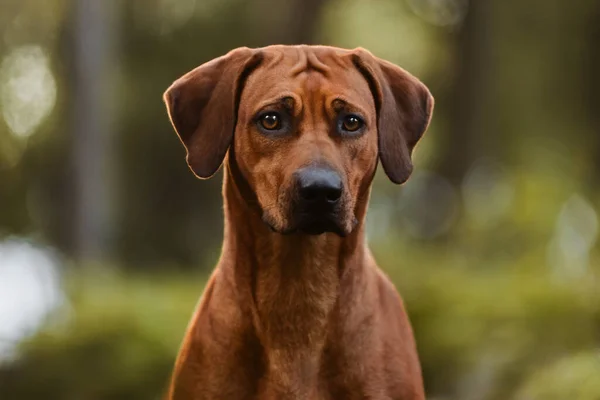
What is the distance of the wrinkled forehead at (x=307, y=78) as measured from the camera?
5086 millimetres

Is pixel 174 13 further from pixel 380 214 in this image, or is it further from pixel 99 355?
pixel 99 355

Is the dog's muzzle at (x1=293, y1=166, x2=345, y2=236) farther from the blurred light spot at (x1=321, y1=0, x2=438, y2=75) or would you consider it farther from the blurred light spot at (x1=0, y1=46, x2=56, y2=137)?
the blurred light spot at (x1=321, y1=0, x2=438, y2=75)

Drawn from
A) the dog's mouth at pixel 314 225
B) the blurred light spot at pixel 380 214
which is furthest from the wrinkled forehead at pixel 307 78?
Answer: the blurred light spot at pixel 380 214

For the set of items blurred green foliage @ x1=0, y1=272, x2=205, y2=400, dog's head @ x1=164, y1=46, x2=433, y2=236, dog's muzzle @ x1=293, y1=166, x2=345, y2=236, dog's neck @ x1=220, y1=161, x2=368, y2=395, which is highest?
dog's head @ x1=164, y1=46, x2=433, y2=236

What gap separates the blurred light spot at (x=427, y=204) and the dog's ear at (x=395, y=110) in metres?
15.1

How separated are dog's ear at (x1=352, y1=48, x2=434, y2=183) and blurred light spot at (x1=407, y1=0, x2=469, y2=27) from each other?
52.8 ft

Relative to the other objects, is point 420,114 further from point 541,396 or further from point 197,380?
point 541,396

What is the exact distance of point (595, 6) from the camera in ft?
69.7

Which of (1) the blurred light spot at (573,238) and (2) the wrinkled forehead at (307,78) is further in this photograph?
(1) the blurred light spot at (573,238)

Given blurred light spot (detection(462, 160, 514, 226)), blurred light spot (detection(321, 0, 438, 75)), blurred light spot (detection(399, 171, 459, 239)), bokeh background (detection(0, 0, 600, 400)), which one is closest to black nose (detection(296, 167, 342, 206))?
bokeh background (detection(0, 0, 600, 400))

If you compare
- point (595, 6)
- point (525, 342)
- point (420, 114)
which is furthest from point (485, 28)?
point (420, 114)

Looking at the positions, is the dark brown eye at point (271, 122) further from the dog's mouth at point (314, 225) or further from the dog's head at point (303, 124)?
the dog's mouth at point (314, 225)

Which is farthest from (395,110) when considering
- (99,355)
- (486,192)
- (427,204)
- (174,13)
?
(174,13)

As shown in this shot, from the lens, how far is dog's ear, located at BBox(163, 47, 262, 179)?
17.0ft
